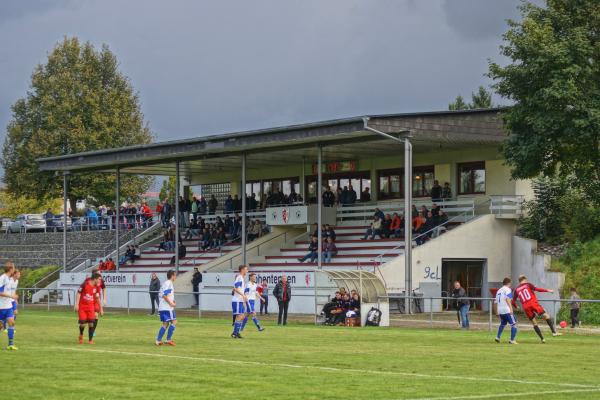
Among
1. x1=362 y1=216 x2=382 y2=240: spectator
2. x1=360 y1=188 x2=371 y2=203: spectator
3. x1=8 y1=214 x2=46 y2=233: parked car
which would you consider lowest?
x1=362 y1=216 x2=382 y2=240: spectator

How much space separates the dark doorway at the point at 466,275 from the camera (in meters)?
46.2

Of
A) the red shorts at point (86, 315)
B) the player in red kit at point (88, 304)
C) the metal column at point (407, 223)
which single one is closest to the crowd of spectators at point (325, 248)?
the metal column at point (407, 223)

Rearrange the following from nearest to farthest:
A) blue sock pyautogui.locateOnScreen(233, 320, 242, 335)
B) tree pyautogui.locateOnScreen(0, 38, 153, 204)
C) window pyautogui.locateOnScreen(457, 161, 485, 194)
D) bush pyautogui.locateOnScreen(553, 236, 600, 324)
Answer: blue sock pyautogui.locateOnScreen(233, 320, 242, 335) → bush pyautogui.locateOnScreen(553, 236, 600, 324) → window pyautogui.locateOnScreen(457, 161, 485, 194) → tree pyautogui.locateOnScreen(0, 38, 153, 204)

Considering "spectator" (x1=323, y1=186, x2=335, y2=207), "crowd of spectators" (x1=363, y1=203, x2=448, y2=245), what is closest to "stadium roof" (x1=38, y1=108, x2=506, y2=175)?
"spectator" (x1=323, y1=186, x2=335, y2=207)

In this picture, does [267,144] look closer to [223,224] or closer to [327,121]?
[327,121]

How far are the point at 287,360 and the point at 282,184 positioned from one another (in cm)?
3984

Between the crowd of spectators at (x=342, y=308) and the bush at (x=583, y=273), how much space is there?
6.61 metres

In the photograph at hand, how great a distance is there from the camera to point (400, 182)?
53.3 meters

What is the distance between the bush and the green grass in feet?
22.8

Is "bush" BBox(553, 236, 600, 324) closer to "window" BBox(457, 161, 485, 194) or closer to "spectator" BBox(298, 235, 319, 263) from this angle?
"window" BBox(457, 161, 485, 194)

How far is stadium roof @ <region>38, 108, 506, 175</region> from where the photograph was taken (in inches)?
1687

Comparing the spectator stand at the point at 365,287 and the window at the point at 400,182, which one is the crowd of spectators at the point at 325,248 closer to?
the window at the point at 400,182

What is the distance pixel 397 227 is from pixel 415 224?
3.28 feet

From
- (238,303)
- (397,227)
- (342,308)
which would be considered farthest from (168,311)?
(397,227)
